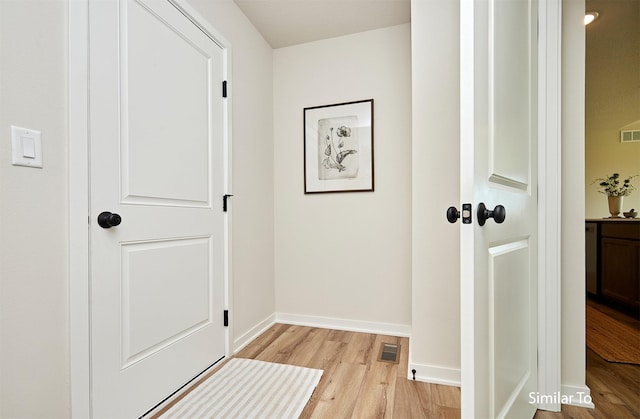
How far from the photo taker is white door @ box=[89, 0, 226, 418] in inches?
46.6

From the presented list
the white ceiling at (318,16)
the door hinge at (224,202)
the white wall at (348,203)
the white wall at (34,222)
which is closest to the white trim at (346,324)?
the white wall at (348,203)

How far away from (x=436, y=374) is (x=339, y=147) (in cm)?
174

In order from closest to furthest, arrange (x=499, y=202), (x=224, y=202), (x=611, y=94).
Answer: (x=499, y=202) → (x=224, y=202) → (x=611, y=94)

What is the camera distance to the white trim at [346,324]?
2.32 metres

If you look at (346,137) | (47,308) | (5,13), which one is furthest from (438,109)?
(47,308)

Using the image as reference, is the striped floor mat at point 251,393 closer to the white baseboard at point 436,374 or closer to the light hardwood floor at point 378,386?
the light hardwood floor at point 378,386

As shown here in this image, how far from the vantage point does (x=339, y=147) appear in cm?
249

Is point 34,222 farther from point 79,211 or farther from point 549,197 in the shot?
point 549,197

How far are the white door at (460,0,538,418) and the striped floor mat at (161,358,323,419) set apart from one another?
0.92 meters

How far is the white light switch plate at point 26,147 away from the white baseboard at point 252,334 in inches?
60.1

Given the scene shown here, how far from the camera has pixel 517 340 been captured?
109 centimetres

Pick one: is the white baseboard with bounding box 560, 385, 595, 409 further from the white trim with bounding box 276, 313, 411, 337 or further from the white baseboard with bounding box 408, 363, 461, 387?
the white trim with bounding box 276, 313, 411, 337

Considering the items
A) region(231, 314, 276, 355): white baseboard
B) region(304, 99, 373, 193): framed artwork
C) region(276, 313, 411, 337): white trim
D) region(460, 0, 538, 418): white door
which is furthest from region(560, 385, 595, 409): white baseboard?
region(231, 314, 276, 355): white baseboard

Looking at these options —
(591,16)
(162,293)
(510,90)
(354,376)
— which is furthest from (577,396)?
(591,16)
